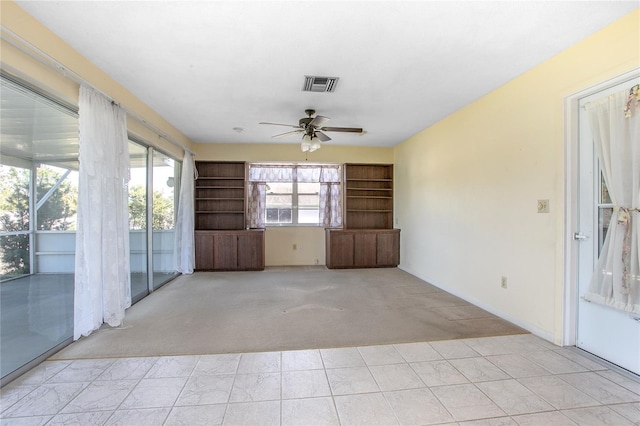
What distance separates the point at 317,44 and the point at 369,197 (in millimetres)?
4177

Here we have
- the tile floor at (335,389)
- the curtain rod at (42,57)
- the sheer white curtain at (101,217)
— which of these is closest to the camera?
the tile floor at (335,389)

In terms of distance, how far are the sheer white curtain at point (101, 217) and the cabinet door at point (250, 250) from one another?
2506 millimetres

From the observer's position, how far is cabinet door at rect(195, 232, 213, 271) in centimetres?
543

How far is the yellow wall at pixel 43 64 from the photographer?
1817 millimetres

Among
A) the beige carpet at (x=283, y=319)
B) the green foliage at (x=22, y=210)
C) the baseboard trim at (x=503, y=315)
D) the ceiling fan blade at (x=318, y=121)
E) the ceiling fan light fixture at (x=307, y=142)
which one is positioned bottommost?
the beige carpet at (x=283, y=319)

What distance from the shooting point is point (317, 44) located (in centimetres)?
228

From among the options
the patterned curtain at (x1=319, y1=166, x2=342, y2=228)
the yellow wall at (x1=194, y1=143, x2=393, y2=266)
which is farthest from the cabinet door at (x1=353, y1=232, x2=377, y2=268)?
the yellow wall at (x1=194, y1=143, x2=393, y2=266)

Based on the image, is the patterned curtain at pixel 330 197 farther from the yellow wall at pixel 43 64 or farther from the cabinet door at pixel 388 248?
the yellow wall at pixel 43 64

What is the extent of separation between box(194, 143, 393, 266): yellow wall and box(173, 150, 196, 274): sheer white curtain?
688 millimetres

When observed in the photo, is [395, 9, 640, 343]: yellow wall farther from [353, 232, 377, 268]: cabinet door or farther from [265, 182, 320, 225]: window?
[265, 182, 320, 225]: window

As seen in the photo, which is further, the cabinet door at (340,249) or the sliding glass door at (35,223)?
the cabinet door at (340,249)

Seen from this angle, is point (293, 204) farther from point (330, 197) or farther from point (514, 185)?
point (514, 185)

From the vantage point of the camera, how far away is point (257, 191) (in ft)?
19.5

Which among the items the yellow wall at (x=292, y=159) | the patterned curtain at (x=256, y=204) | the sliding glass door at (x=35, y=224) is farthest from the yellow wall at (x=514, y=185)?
the sliding glass door at (x=35, y=224)
